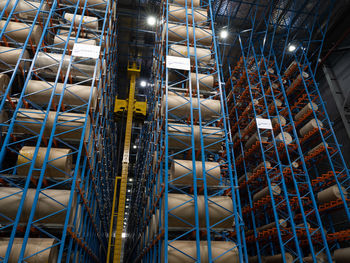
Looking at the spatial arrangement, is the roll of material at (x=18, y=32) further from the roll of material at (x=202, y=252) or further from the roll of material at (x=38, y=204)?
the roll of material at (x=202, y=252)

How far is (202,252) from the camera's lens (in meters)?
7.31

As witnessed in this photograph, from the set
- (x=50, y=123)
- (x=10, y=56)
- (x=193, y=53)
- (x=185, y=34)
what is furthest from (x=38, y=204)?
(x=185, y=34)

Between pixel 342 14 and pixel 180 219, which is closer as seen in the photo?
pixel 180 219

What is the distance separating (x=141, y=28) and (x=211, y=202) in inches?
611

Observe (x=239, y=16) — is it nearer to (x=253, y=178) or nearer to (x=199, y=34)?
(x=199, y=34)

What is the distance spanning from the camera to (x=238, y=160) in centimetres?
1672

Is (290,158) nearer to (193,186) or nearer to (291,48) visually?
(291,48)

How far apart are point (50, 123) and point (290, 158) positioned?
14465 millimetres

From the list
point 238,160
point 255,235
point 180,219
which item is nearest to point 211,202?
point 180,219

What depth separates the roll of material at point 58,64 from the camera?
31.3 feet

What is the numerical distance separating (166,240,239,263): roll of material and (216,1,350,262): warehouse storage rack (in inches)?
190

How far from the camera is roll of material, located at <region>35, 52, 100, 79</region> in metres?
9.55

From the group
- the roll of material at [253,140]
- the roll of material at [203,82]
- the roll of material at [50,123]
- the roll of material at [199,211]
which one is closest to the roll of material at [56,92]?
the roll of material at [50,123]

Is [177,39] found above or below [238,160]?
above
